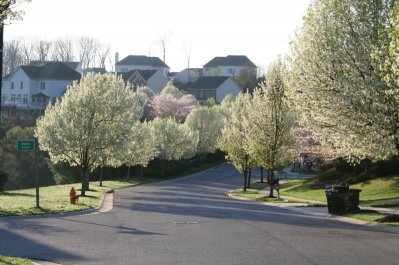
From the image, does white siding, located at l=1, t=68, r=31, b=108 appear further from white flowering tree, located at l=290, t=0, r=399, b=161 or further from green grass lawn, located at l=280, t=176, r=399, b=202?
white flowering tree, located at l=290, t=0, r=399, b=161

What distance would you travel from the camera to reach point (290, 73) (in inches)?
917

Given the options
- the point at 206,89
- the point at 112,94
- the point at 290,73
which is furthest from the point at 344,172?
the point at 206,89

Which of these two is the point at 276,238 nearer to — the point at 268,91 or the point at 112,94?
the point at 268,91

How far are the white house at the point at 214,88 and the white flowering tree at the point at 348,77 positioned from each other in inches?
3777

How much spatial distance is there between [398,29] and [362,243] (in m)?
6.13

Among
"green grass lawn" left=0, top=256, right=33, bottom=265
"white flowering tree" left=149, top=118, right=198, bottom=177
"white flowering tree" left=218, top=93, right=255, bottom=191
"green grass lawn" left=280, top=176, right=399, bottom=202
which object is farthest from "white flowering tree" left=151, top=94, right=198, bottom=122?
"green grass lawn" left=0, top=256, right=33, bottom=265

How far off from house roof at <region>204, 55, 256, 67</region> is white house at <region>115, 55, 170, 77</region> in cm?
1163

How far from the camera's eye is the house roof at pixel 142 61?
146 metres

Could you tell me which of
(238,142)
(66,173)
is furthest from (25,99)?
(238,142)


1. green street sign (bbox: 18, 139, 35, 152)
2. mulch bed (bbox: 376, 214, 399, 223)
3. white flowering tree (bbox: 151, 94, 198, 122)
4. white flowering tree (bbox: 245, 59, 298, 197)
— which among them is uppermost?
white flowering tree (bbox: 151, 94, 198, 122)

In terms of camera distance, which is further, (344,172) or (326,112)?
(344,172)

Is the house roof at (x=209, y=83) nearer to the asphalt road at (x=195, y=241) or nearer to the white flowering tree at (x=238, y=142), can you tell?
the white flowering tree at (x=238, y=142)

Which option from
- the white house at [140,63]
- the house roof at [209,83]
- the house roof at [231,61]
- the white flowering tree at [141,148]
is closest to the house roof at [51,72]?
the house roof at [209,83]

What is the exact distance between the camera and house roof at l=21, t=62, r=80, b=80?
99769 millimetres
